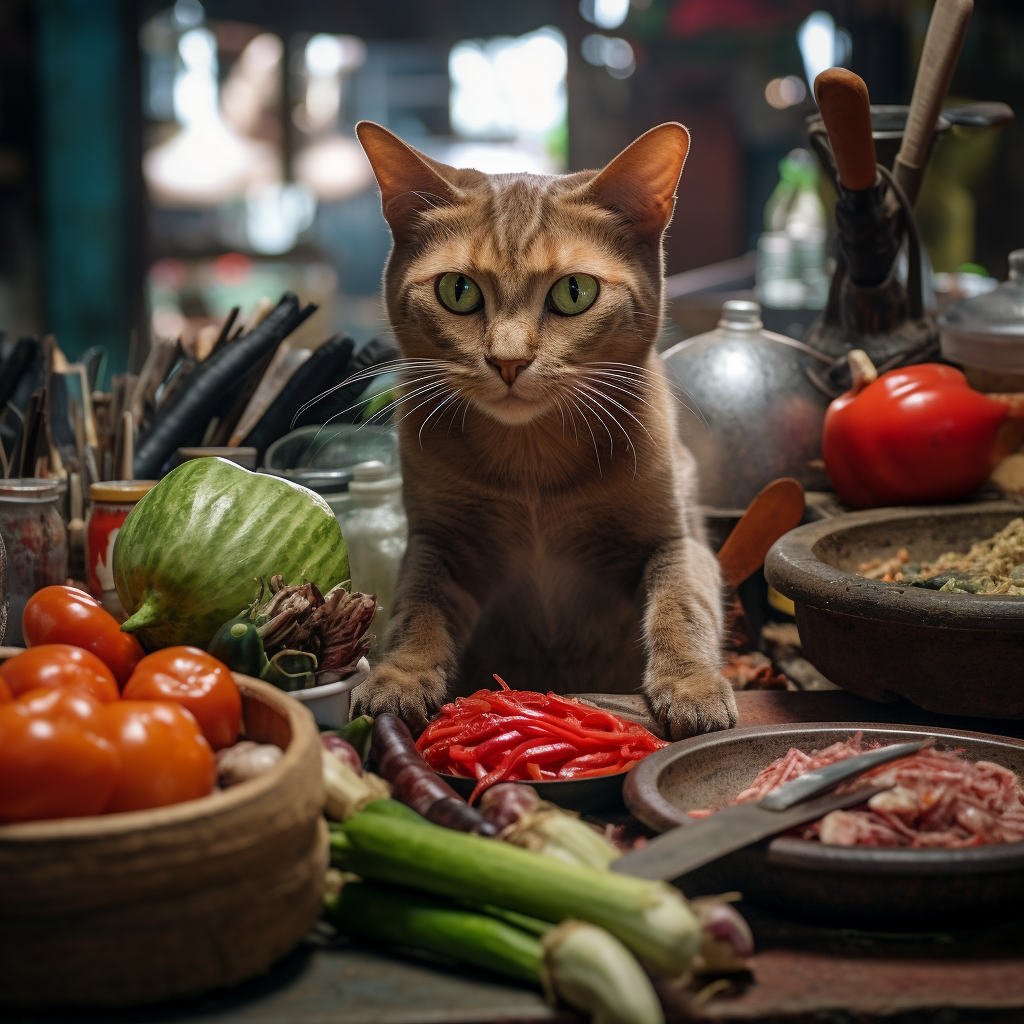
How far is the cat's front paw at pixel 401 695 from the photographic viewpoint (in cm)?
160

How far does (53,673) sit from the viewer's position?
114 centimetres

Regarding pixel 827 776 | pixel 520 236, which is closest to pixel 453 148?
pixel 520 236

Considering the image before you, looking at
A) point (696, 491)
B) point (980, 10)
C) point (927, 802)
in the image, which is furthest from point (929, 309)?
point (980, 10)

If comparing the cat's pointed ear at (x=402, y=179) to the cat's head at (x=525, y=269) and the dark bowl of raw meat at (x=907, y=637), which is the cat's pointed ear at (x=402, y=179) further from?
the dark bowl of raw meat at (x=907, y=637)

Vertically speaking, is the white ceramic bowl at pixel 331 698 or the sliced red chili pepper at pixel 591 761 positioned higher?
the white ceramic bowl at pixel 331 698

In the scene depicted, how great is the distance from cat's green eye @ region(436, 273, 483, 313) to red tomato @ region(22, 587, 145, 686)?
737 mm

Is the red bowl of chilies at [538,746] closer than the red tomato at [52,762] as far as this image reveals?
No

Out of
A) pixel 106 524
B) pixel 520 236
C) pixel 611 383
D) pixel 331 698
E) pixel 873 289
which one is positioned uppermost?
pixel 520 236

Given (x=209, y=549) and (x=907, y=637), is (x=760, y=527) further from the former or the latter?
(x=209, y=549)

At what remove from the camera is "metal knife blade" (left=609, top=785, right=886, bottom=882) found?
1033 mm

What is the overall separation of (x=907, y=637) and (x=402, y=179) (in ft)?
3.55

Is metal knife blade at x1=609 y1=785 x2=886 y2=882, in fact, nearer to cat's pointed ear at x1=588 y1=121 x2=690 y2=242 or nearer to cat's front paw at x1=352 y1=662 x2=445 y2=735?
cat's front paw at x1=352 y1=662 x2=445 y2=735

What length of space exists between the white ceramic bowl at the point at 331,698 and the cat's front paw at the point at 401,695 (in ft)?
0.32

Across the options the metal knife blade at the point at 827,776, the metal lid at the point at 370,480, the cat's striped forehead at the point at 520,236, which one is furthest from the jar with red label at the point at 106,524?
the metal knife blade at the point at 827,776
